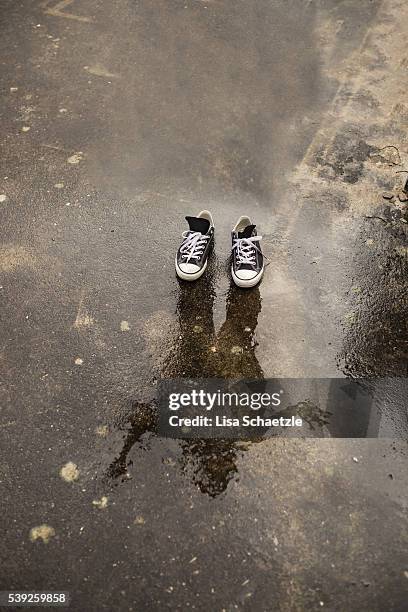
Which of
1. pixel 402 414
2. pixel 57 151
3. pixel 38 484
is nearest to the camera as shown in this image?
pixel 38 484

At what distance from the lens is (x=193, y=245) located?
354cm

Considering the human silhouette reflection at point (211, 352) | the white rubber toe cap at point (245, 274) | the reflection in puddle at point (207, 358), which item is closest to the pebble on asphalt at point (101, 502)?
the reflection in puddle at point (207, 358)

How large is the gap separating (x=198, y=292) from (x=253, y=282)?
1.28 ft

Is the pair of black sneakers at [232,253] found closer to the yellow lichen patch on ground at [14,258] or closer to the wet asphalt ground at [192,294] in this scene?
the wet asphalt ground at [192,294]

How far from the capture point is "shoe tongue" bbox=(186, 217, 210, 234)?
362 centimetres

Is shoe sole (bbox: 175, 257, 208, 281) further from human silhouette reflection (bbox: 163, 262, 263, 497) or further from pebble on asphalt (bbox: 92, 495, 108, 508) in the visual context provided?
pebble on asphalt (bbox: 92, 495, 108, 508)

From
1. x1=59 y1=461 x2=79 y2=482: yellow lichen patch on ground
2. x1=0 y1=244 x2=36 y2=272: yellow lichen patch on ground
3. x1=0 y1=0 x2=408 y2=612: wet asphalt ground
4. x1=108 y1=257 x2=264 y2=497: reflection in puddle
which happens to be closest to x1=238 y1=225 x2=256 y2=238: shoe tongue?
x1=0 y1=0 x2=408 y2=612: wet asphalt ground

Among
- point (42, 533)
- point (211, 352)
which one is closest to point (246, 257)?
point (211, 352)

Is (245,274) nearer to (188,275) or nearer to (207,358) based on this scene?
(188,275)

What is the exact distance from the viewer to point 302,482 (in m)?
2.75

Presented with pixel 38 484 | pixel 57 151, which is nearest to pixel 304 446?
pixel 38 484

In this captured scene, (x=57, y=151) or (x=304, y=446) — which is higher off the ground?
(x=57, y=151)

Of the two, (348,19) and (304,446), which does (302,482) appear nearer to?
(304,446)

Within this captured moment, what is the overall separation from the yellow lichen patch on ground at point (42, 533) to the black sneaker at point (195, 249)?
1.76 m
